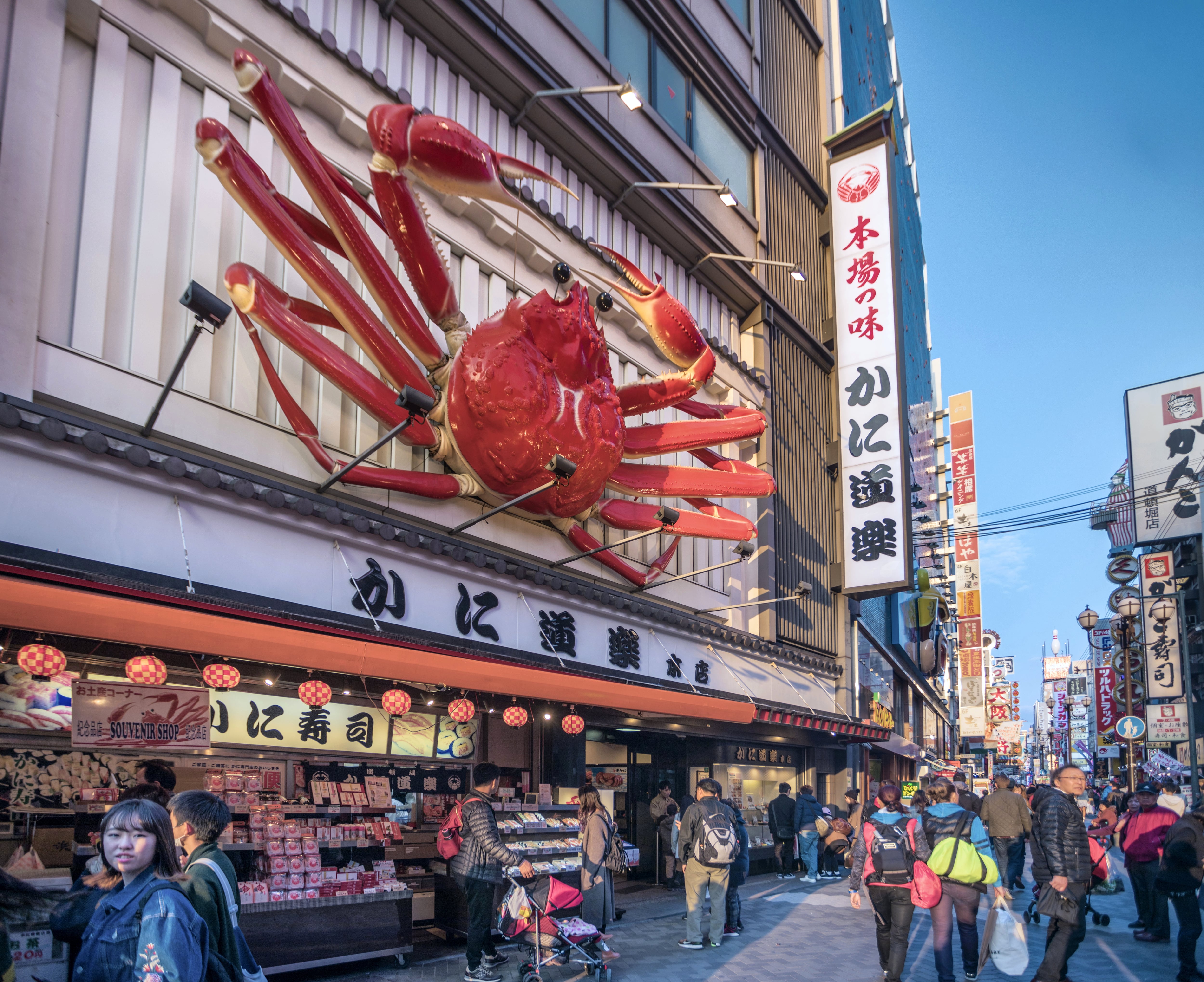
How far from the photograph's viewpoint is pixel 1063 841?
24.4ft

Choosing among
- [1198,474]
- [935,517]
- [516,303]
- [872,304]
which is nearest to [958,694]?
[935,517]

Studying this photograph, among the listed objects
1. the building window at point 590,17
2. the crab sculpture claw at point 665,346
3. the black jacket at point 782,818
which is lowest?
the black jacket at point 782,818

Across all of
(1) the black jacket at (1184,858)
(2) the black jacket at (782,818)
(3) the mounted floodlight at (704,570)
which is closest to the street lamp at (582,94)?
(3) the mounted floodlight at (704,570)

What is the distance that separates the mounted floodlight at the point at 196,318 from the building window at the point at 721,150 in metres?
11.4

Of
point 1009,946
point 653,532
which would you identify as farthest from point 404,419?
point 1009,946

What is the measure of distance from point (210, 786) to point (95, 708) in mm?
1350

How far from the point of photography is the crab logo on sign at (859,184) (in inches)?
750

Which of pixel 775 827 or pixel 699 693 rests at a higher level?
pixel 699 693

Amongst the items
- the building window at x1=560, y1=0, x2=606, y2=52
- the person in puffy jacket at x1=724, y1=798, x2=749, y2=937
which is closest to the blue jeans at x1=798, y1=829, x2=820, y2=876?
the person in puffy jacket at x1=724, y1=798, x2=749, y2=937

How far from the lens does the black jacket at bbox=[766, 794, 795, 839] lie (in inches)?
634

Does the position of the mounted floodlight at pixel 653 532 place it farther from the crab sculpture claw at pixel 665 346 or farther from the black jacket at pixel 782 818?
the black jacket at pixel 782 818

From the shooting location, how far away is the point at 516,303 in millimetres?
9539

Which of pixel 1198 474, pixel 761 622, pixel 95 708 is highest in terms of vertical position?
pixel 1198 474

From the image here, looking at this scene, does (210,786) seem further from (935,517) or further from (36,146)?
(935,517)
